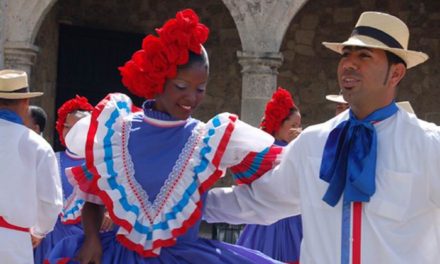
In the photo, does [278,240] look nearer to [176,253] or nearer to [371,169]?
[176,253]

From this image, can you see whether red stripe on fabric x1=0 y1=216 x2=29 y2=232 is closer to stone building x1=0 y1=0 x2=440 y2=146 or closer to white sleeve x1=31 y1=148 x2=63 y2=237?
white sleeve x1=31 y1=148 x2=63 y2=237

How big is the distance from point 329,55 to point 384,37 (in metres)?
9.44

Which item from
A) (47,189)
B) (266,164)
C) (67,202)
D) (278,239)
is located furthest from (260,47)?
(266,164)

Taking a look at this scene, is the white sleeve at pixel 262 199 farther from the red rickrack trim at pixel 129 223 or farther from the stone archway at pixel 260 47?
the stone archway at pixel 260 47

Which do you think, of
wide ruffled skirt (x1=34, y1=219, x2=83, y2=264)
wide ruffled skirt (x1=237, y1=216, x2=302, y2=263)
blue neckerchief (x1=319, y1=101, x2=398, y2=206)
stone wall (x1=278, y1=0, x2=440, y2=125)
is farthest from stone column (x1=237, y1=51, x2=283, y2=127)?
blue neckerchief (x1=319, y1=101, x2=398, y2=206)

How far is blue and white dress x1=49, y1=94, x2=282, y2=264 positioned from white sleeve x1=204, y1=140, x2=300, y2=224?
0.06 meters

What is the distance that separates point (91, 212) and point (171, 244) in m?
0.36

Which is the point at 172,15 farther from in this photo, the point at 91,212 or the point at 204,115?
the point at 91,212

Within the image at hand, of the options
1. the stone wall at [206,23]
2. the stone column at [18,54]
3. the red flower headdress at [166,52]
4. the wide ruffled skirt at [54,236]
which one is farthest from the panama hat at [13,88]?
the stone wall at [206,23]

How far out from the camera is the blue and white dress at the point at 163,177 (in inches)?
137

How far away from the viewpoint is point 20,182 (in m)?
4.43

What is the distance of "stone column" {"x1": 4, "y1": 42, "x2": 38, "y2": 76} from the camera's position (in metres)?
10.5

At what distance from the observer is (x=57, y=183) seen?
15.0ft

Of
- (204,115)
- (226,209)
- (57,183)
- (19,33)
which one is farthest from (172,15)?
(226,209)
